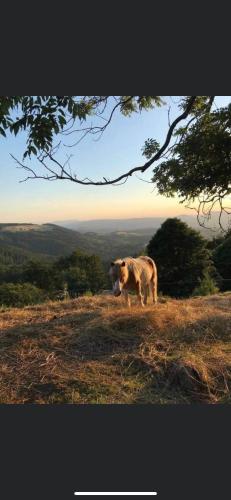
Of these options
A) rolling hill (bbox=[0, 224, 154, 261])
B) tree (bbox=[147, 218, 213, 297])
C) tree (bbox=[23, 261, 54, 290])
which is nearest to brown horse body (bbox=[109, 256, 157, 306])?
tree (bbox=[147, 218, 213, 297])

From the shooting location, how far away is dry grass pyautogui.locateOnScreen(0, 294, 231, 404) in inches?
177

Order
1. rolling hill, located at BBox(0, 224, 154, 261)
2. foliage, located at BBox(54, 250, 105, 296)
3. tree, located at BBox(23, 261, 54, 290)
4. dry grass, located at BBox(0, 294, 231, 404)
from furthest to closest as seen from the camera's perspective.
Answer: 1. tree, located at BBox(23, 261, 54, 290)
2. foliage, located at BBox(54, 250, 105, 296)
3. rolling hill, located at BBox(0, 224, 154, 261)
4. dry grass, located at BBox(0, 294, 231, 404)

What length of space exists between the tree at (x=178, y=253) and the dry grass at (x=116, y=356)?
1875 cm

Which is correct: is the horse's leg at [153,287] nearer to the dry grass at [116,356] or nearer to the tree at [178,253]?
the dry grass at [116,356]

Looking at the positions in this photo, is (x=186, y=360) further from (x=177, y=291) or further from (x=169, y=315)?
(x=177, y=291)

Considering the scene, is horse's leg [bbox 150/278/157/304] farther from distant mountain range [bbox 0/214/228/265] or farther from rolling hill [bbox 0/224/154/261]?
rolling hill [bbox 0/224/154/261]

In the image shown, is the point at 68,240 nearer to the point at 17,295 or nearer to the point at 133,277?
the point at 17,295

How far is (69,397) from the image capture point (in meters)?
4.32

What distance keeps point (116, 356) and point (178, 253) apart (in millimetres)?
21882

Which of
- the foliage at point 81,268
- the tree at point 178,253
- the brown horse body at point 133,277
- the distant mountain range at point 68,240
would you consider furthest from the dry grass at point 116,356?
the foliage at point 81,268

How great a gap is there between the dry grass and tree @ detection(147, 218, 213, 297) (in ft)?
61.5

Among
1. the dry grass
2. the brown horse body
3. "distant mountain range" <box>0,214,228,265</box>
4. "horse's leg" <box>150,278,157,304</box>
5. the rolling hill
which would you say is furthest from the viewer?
the rolling hill

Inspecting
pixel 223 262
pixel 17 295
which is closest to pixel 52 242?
pixel 17 295

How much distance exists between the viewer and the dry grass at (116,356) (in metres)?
4.48
